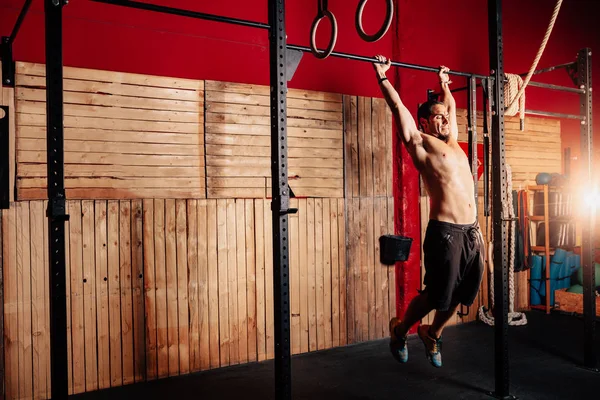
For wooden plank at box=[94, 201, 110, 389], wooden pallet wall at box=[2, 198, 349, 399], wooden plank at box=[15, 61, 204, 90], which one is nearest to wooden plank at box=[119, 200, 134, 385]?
wooden pallet wall at box=[2, 198, 349, 399]

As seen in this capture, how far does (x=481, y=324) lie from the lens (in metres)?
5.68

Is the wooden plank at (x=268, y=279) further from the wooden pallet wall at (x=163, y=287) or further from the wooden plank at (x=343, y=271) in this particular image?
the wooden plank at (x=343, y=271)

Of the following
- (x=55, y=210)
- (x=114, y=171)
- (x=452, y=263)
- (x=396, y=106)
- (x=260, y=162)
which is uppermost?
(x=396, y=106)

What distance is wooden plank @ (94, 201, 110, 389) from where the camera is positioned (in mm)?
3730

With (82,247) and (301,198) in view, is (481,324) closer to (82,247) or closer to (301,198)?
(301,198)

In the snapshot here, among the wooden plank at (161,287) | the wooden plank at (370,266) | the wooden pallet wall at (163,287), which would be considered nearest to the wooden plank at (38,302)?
the wooden pallet wall at (163,287)

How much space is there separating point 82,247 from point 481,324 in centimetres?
438

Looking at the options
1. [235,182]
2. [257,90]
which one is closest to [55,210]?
[235,182]

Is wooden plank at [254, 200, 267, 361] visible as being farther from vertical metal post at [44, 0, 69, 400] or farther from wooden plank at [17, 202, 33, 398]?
vertical metal post at [44, 0, 69, 400]

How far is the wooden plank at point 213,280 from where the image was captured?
416 cm

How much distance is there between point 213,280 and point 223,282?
9 cm

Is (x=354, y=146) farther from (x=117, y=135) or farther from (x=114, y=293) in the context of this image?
(x=114, y=293)

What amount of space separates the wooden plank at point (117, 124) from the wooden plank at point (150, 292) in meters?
0.59

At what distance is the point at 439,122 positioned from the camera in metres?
3.71
